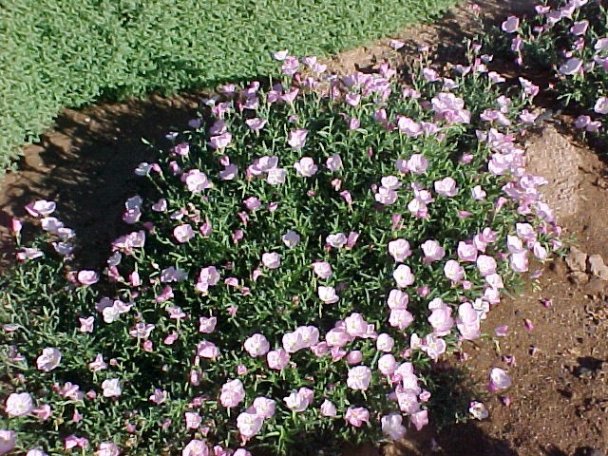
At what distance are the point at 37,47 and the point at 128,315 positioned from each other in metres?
1.61

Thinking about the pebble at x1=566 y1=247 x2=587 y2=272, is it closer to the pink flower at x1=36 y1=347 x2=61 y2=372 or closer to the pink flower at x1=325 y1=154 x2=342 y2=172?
the pink flower at x1=325 y1=154 x2=342 y2=172

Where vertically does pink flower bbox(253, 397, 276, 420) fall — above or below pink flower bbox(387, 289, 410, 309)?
below

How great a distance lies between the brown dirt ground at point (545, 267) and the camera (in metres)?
2.98

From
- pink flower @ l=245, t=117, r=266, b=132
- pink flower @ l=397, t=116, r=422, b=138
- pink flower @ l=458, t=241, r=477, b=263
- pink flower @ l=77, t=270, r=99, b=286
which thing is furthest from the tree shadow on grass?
pink flower @ l=458, t=241, r=477, b=263

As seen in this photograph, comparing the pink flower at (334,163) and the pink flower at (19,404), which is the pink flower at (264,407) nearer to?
the pink flower at (19,404)

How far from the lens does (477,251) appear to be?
3100 millimetres

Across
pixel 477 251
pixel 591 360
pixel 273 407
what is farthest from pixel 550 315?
pixel 273 407

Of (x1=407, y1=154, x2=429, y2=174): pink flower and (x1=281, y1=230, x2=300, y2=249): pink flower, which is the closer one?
(x1=281, y1=230, x2=300, y2=249): pink flower

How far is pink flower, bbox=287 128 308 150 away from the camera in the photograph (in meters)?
3.19

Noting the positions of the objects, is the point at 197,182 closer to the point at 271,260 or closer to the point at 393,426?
the point at 271,260

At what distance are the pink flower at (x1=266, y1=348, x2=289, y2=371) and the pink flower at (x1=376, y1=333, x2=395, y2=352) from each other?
0.33 metres

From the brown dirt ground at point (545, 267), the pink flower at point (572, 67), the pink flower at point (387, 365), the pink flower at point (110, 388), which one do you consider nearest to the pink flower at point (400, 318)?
the pink flower at point (387, 365)

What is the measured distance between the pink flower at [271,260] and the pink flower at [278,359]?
1.07 feet

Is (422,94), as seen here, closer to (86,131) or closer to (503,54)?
(503,54)
